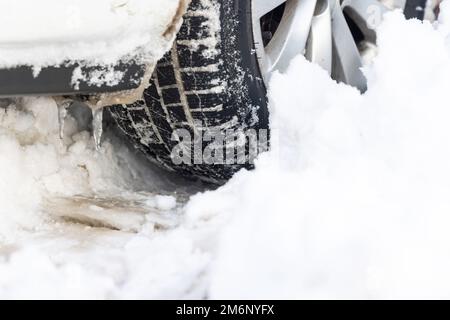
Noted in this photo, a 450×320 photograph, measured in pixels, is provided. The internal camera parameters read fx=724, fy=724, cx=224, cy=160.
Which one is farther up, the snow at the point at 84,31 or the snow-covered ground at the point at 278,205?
the snow at the point at 84,31

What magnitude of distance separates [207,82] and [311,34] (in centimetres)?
57

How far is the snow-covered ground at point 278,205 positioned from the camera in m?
1.36

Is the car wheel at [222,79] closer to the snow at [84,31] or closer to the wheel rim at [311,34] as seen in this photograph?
the wheel rim at [311,34]

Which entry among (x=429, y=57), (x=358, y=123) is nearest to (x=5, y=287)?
(x=358, y=123)

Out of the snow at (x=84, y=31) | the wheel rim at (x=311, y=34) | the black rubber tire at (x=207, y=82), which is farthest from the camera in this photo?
the wheel rim at (x=311, y=34)

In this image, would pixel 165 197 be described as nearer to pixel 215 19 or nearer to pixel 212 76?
pixel 212 76

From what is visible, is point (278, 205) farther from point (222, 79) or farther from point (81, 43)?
point (81, 43)

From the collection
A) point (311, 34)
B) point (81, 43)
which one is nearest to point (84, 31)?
point (81, 43)

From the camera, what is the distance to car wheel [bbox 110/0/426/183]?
1688 millimetres

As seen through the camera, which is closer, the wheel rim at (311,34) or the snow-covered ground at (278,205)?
the snow-covered ground at (278,205)

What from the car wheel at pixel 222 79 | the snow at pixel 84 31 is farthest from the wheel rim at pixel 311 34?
the snow at pixel 84 31
